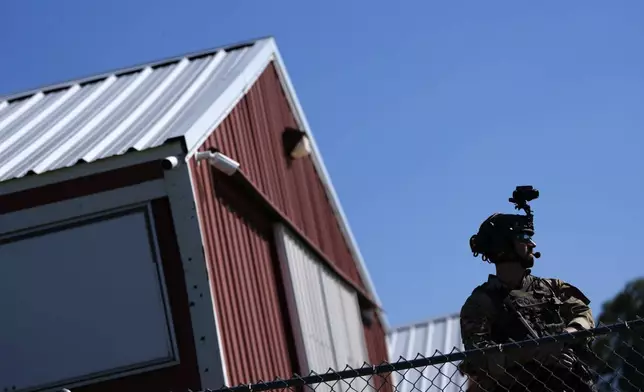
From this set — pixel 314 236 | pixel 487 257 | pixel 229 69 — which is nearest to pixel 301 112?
pixel 314 236

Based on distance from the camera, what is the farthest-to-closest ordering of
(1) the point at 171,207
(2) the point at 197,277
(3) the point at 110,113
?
(3) the point at 110,113 → (1) the point at 171,207 → (2) the point at 197,277

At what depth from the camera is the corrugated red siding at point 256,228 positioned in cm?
1056

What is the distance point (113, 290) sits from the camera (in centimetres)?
1007

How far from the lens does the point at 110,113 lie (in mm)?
→ 12203

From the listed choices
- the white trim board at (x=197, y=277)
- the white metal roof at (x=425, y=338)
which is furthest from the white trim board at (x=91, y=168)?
the white metal roof at (x=425, y=338)

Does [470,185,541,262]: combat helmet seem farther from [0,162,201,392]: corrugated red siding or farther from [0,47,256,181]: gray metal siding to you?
[0,47,256,181]: gray metal siding

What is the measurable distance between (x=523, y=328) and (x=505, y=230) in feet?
1.67

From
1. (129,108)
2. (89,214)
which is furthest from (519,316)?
(129,108)

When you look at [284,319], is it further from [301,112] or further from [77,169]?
[301,112]

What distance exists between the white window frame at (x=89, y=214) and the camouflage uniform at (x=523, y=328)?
427cm

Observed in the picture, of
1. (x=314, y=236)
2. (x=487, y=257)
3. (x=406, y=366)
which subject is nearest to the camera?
(x=406, y=366)

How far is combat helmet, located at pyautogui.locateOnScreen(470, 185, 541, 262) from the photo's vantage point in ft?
20.5

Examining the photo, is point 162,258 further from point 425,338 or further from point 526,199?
point 425,338

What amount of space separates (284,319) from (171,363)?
269 centimetres
